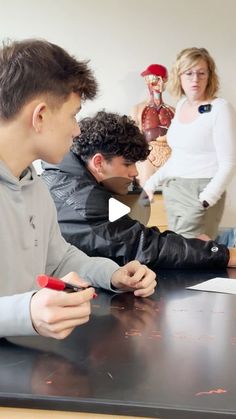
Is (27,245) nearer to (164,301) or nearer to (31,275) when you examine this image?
(31,275)

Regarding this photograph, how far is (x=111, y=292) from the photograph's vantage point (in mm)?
1075

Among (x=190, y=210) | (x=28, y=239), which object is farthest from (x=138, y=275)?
(x=190, y=210)

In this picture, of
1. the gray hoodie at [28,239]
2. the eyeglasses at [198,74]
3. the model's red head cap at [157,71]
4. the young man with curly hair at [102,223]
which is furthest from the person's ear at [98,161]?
the model's red head cap at [157,71]

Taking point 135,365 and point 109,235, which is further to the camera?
point 109,235

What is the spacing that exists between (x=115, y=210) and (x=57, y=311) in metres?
0.67

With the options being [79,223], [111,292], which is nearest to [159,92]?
[79,223]

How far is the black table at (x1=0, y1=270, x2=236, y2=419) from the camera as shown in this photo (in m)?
0.55

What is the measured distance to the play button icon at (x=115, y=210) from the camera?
130 cm

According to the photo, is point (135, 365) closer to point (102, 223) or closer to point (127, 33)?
point (102, 223)

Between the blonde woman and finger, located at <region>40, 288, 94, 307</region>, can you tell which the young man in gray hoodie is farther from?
the blonde woman

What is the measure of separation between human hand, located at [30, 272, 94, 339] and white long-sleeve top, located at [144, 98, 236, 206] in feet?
5.00

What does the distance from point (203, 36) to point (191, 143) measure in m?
1.04

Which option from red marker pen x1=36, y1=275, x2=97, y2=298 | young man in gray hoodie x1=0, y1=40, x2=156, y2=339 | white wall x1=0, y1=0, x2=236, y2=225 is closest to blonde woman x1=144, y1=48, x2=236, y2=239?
white wall x1=0, y1=0, x2=236, y2=225

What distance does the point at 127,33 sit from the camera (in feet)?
9.91
